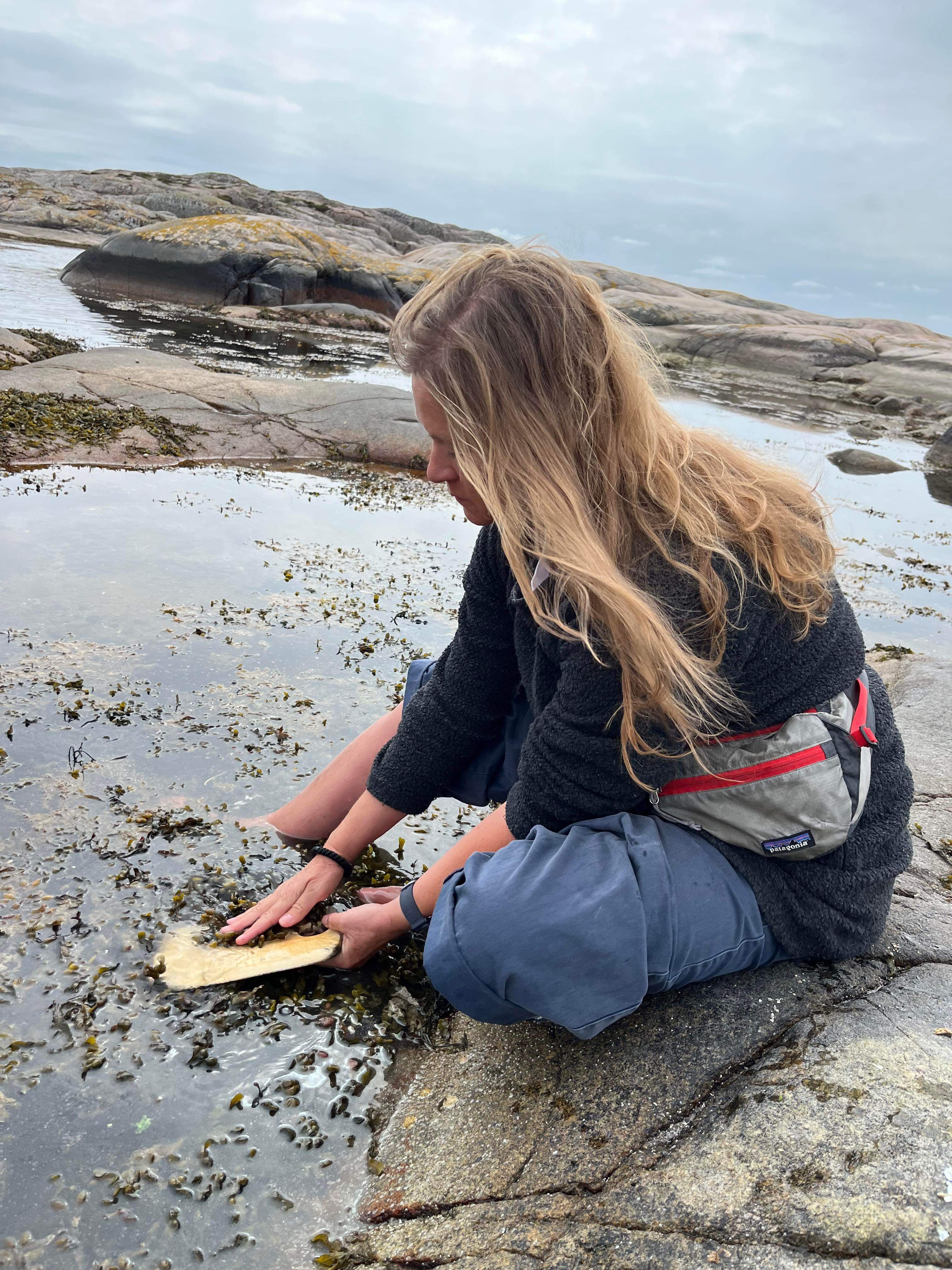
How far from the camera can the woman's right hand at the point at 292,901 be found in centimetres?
247

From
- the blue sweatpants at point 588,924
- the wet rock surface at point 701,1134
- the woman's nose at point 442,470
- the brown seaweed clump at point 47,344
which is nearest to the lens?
the wet rock surface at point 701,1134

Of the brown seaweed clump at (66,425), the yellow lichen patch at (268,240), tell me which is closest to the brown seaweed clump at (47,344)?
the brown seaweed clump at (66,425)

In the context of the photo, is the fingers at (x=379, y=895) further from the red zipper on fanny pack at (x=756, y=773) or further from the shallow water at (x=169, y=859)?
the red zipper on fanny pack at (x=756, y=773)

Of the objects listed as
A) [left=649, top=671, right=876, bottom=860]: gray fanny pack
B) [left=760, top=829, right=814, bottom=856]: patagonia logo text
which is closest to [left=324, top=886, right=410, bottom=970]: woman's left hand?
[left=649, top=671, right=876, bottom=860]: gray fanny pack

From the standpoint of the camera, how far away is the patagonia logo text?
1919 millimetres

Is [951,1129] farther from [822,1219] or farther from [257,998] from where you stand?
[257,998]

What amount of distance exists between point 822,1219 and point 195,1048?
1.41m

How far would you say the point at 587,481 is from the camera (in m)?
1.96

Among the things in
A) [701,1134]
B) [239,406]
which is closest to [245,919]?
[701,1134]

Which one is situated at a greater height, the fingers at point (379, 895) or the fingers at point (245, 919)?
the fingers at point (379, 895)

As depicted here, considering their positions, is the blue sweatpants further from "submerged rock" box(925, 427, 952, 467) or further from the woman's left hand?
"submerged rock" box(925, 427, 952, 467)

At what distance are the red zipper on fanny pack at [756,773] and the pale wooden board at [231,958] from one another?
1.07 m

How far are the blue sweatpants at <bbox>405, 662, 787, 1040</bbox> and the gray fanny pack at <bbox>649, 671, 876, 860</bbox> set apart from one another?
9cm

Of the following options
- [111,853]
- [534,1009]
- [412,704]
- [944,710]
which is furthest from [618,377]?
[944,710]
